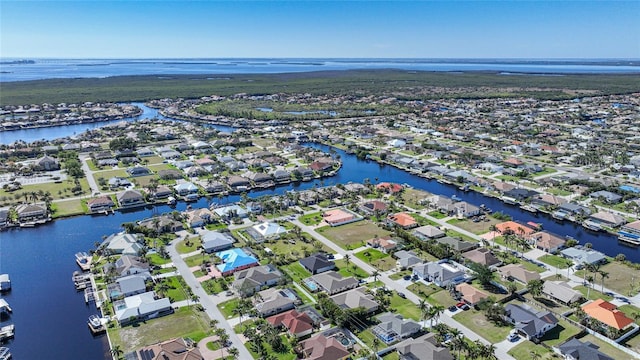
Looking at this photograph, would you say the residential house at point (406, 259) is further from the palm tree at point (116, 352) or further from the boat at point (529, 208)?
the palm tree at point (116, 352)

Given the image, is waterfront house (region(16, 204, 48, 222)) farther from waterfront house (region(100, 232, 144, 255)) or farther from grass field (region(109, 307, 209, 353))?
grass field (region(109, 307, 209, 353))

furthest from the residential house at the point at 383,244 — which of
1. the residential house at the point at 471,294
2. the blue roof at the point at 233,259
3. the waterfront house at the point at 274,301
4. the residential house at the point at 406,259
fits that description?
the blue roof at the point at 233,259

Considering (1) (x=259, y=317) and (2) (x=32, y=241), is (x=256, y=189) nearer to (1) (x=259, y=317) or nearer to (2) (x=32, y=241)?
(2) (x=32, y=241)

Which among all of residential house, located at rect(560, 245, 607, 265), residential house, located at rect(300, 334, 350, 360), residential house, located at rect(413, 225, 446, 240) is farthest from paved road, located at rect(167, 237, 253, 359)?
residential house, located at rect(560, 245, 607, 265)

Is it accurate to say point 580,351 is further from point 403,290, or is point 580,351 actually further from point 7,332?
point 7,332

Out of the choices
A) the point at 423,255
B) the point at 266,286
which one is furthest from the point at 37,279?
the point at 423,255

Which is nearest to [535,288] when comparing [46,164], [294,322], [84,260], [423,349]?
[423,349]
